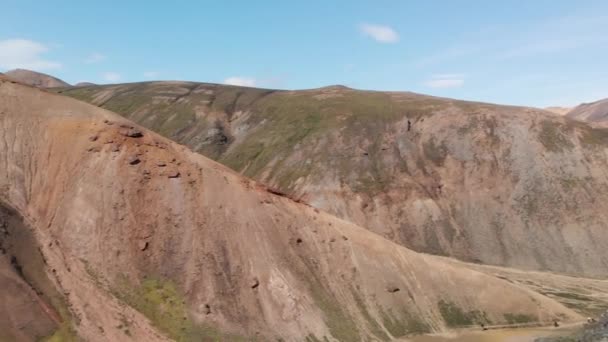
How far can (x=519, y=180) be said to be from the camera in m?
95.8

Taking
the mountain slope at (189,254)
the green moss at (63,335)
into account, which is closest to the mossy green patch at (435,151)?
the mountain slope at (189,254)

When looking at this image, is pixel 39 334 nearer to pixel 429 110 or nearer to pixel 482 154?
pixel 482 154

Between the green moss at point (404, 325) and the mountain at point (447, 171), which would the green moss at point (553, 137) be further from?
the green moss at point (404, 325)

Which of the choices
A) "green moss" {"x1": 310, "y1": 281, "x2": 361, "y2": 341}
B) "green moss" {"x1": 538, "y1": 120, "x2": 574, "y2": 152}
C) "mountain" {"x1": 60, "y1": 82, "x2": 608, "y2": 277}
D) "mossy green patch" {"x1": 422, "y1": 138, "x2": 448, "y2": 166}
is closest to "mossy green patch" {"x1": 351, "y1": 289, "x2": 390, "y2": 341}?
"green moss" {"x1": 310, "y1": 281, "x2": 361, "y2": 341}

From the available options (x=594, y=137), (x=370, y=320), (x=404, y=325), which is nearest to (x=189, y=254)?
(x=370, y=320)

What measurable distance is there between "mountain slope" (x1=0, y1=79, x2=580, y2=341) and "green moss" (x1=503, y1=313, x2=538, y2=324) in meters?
0.12

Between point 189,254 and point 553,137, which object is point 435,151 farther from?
point 189,254

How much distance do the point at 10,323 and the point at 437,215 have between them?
232ft

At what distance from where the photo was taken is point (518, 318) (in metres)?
51.8

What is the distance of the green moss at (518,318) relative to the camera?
51.5 m

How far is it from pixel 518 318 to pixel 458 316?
5.94m

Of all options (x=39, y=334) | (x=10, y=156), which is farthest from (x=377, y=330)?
(x=10, y=156)

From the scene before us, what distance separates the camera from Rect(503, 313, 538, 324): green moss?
51.5 m

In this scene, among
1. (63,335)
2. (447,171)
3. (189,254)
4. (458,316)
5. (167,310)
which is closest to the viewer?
(63,335)
